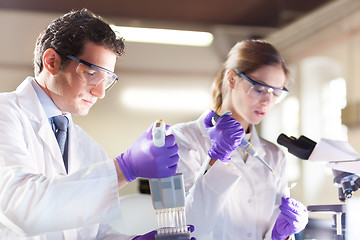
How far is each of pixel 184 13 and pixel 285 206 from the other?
4.13m

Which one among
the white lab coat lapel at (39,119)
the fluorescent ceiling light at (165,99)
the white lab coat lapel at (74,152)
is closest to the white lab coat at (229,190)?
the white lab coat lapel at (74,152)

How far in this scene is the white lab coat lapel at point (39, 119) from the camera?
1490 millimetres

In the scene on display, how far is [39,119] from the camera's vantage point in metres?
1.50

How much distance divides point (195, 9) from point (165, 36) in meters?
0.52

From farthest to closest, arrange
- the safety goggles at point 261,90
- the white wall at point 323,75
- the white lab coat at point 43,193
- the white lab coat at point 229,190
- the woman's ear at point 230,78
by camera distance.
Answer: the white wall at point 323,75 < the woman's ear at point 230,78 < the safety goggles at point 261,90 < the white lab coat at point 229,190 < the white lab coat at point 43,193

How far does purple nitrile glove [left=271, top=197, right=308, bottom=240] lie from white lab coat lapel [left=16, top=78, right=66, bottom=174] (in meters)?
0.86

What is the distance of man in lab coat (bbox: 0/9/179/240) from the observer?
3.73ft

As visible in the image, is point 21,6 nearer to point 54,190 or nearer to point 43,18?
point 43,18

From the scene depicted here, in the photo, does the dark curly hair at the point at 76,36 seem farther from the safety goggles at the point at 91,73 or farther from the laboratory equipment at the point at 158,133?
the laboratory equipment at the point at 158,133

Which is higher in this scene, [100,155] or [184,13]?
[184,13]

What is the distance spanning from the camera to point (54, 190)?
1.14m

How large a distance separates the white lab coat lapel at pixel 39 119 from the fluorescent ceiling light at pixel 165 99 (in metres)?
4.05

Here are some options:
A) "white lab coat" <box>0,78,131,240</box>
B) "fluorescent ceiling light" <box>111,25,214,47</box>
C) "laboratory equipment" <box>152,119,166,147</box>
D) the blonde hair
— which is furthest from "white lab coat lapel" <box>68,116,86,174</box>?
"fluorescent ceiling light" <box>111,25,214,47</box>

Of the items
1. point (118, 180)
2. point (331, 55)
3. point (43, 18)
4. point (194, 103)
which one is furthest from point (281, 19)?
point (118, 180)
